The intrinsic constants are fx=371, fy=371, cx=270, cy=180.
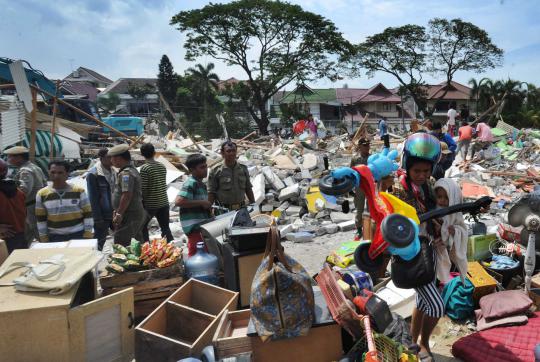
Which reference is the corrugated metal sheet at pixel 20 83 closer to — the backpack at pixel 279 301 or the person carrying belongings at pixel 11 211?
the person carrying belongings at pixel 11 211

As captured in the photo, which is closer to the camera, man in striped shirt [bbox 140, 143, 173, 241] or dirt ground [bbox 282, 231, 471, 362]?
dirt ground [bbox 282, 231, 471, 362]

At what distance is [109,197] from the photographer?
4.77 m

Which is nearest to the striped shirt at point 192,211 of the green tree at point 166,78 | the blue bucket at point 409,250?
the blue bucket at point 409,250

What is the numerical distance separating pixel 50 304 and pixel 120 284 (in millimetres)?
806

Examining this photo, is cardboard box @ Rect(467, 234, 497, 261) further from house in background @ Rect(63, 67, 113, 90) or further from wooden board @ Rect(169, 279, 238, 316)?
house in background @ Rect(63, 67, 113, 90)

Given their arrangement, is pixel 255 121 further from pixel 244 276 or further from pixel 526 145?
pixel 244 276

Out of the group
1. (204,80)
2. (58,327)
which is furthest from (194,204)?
(204,80)

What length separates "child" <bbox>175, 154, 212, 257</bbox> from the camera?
3.99 m

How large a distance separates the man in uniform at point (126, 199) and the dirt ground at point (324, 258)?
7.78ft

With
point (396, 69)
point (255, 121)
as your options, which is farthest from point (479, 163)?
point (396, 69)

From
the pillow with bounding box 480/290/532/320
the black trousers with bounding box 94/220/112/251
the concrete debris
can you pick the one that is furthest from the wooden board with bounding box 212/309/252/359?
the concrete debris

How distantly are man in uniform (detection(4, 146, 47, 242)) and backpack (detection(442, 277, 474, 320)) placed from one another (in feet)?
15.7

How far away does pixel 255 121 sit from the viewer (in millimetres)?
30062

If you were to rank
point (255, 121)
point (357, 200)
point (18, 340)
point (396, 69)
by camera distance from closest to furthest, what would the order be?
point (18, 340)
point (357, 200)
point (255, 121)
point (396, 69)
